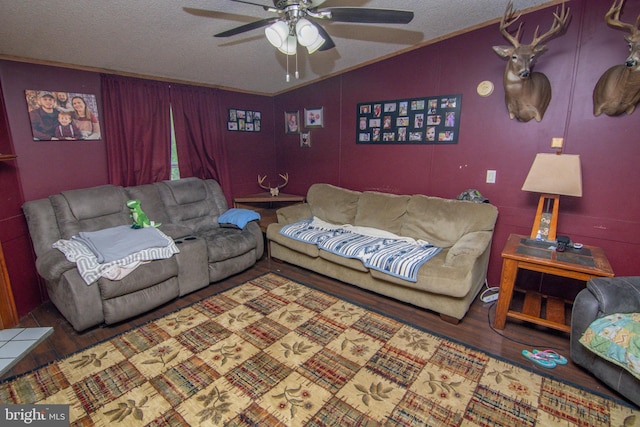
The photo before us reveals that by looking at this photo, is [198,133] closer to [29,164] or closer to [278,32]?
[29,164]

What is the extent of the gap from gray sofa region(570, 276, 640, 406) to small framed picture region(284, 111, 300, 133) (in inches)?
144

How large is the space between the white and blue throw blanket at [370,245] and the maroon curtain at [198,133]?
1367mm

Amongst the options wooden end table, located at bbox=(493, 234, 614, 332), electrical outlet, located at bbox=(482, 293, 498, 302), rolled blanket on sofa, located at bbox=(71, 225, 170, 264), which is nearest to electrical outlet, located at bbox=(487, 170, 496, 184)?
wooden end table, located at bbox=(493, 234, 614, 332)

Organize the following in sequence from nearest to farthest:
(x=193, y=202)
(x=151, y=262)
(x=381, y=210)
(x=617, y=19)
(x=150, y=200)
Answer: (x=617, y=19) < (x=151, y=262) < (x=150, y=200) < (x=381, y=210) < (x=193, y=202)

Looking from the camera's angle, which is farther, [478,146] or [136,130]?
[136,130]

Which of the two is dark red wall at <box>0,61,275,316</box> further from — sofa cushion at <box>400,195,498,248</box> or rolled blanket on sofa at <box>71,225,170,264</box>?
sofa cushion at <box>400,195,498,248</box>

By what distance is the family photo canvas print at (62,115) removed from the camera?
9.00 ft

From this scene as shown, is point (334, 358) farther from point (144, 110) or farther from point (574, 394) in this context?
point (144, 110)

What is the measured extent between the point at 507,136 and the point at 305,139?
2.50 m

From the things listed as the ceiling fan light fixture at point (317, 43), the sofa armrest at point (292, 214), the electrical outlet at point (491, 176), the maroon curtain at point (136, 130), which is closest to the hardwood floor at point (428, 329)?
the sofa armrest at point (292, 214)

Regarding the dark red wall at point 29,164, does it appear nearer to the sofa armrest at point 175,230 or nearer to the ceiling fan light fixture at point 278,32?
the sofa armrest at point 175,230

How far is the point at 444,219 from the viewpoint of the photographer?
3020 millimetres

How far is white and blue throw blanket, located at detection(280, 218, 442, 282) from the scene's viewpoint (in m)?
2.62

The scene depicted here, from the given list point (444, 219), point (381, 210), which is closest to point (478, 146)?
point (444, 219)
